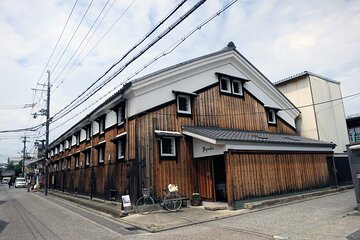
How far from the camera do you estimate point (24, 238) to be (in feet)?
25.3

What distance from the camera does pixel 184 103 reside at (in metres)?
13.9

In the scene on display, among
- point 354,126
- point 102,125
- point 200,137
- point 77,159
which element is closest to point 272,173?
point 200,137

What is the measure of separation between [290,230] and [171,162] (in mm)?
6249

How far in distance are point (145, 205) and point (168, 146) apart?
2.94m

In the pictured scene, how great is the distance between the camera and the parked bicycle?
11023mm

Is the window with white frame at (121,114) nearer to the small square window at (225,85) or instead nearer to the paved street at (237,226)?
the paved street at (237,226)

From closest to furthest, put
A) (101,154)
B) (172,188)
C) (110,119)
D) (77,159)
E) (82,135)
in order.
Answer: (172,188), (110,119), (101,154), (82,135), (77,159)

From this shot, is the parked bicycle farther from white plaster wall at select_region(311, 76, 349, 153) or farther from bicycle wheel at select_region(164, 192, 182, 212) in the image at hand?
white plaster wall at select_region(311, 76, 349, 153)

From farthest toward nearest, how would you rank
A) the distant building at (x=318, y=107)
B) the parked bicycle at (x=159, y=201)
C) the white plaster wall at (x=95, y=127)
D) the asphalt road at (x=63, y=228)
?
the distant building at (x=318, y=107)
the white plaster wall at (x=95, y=127)
the parked bicycle at (x=159, y=201)
the asphalt road at (x=63, y=228)

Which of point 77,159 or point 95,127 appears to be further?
point 77,159

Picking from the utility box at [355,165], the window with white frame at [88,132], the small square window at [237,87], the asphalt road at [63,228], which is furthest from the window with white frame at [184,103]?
the window with white frame at [88,132]

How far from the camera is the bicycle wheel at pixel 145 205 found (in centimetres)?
1094

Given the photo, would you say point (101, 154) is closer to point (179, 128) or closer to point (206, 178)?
point (179, 128)

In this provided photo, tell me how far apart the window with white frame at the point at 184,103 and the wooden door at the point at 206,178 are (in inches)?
107
